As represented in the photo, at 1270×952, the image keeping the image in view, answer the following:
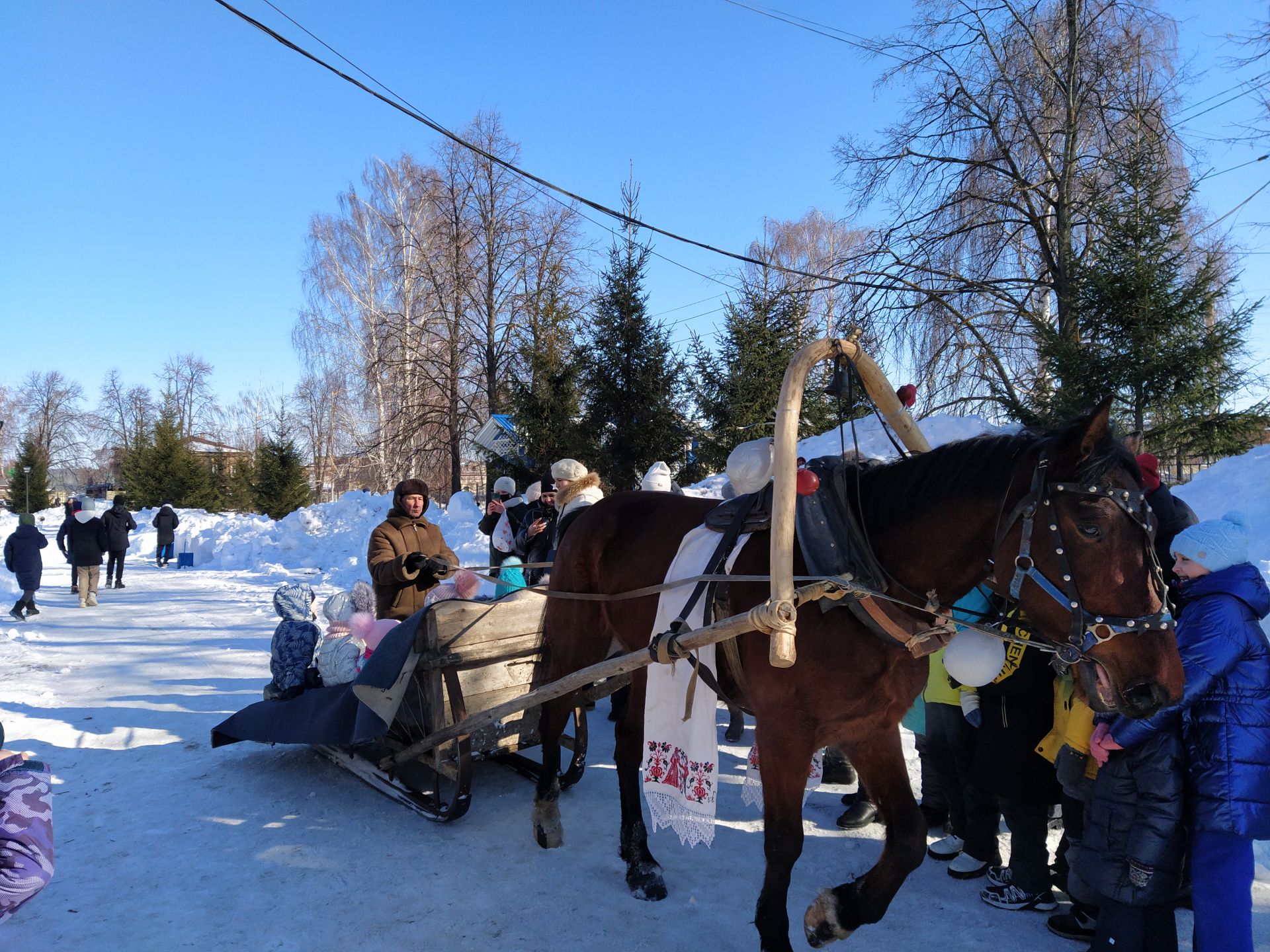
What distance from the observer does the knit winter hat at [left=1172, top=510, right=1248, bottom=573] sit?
246 centimetres

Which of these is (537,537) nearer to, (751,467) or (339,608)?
(339,608)

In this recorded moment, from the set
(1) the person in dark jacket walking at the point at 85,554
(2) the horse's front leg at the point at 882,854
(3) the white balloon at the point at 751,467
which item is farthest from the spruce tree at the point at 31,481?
(2) the horse's front leg at the point at 882,854

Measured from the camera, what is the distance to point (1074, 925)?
2.95m

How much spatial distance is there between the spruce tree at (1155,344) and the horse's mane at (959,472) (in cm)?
826

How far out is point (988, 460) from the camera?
2299mm

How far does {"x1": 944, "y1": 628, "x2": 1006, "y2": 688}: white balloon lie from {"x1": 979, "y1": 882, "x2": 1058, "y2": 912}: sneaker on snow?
138 cm

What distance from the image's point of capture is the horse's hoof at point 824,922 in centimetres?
264

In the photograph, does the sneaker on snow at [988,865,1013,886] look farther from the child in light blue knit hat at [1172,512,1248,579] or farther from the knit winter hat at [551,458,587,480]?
the knit winter hat at [551,458,587,480]

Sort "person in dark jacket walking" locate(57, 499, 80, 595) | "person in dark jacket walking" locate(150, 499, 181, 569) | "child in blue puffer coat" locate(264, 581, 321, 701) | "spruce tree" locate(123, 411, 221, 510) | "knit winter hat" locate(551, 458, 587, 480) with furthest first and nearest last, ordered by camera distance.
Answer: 1. "spruce tree" locate(123, 411, 221, 510)
2. "person in dark jacket walking" locate(150, 499, 181, 569)
3. "person in dark jacket walking" locate(57, 499, 80, 595)
4. "knit winter hat" locate(551, 458, 587, 480)
5. "child in blue puffer coat" locate(264, 581, 321, 701)

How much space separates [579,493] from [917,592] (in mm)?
3012

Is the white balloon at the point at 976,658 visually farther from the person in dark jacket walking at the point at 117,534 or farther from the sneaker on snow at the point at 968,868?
the person in dark jacket walking at the point at 117,534

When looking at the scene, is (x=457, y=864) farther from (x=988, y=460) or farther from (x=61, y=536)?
(x=61, y=536)

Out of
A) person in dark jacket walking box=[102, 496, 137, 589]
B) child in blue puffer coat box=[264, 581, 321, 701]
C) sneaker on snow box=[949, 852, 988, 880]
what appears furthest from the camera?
person in dark jacket walking box=[102, 496, 137, 589]

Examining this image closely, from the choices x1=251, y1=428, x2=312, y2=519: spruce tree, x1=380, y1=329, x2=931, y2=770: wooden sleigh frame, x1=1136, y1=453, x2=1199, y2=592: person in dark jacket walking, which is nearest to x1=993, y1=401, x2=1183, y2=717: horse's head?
x1=380, y1=329, x2=931, y2=770: wooden sleigh frame
